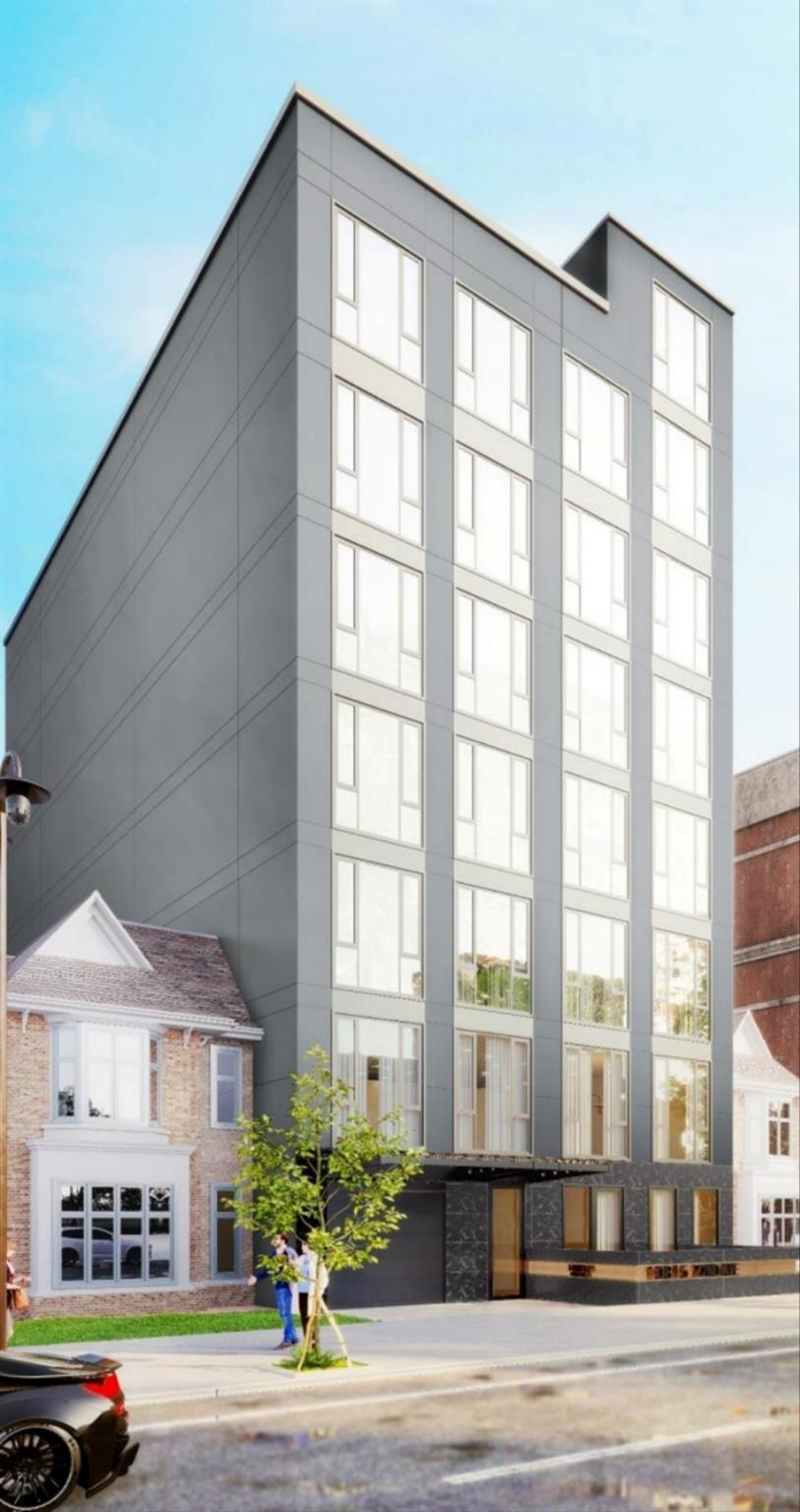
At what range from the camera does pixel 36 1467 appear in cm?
1150

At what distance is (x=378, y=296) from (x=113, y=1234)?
23.5 meters

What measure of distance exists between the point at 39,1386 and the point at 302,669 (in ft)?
80.4

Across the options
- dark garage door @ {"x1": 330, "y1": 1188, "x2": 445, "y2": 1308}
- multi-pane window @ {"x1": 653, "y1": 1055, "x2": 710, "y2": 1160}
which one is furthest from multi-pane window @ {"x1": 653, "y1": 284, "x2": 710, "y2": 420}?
dark garage door @ {"x1": 330, "y1": 1188, "x2": 445, "y2": 1308}

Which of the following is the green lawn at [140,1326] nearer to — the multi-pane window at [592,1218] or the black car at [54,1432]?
the multi-pane window at [592,1218]

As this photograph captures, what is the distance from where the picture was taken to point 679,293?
47875mm

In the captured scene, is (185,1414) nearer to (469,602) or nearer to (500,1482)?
(500,1482)

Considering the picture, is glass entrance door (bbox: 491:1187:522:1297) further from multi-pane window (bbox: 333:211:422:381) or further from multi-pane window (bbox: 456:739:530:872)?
multi-pane window (bbox: 333:211:422:381)

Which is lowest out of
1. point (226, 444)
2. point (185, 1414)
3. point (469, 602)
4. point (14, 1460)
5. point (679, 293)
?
point (185, 1414)

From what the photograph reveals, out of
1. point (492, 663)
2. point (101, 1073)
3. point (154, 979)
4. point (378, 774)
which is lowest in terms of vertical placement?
point (101, 1073)

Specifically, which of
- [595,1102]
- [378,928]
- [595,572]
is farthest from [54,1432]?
[595,572]

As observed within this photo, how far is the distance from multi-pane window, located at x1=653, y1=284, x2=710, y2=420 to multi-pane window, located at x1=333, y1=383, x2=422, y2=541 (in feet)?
39.2

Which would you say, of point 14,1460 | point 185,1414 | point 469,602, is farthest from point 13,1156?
point 14,1460

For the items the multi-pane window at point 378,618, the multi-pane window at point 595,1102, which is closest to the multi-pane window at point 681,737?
the multi-pane window at point 595,1102

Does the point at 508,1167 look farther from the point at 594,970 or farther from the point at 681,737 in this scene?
the point at 681,737
